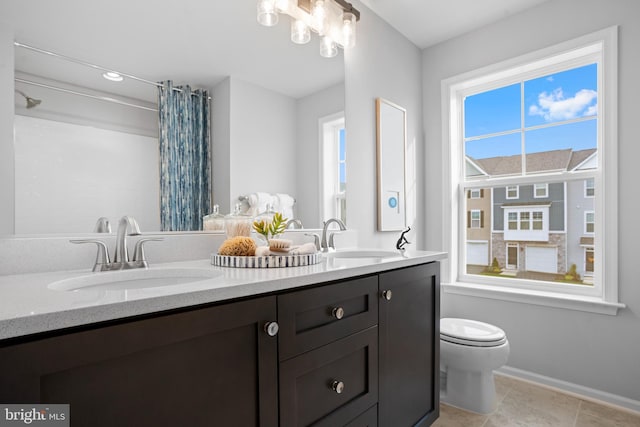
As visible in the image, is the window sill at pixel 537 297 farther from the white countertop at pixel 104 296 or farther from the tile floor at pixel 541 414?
the white countertop at pixel 104 296

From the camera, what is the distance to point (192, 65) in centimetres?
139

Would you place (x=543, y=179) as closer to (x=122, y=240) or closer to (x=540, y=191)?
(x=540, y=191)

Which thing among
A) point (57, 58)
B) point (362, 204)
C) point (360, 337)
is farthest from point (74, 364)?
point (362, 204)

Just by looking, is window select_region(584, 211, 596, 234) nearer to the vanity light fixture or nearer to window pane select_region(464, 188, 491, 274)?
window pane select_region(464, 188, 491, 274)

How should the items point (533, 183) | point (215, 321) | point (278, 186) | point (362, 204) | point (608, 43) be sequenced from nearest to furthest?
point (215, 321), point (278, 186), point (608, 43), point (362, 204), point (533, 183)

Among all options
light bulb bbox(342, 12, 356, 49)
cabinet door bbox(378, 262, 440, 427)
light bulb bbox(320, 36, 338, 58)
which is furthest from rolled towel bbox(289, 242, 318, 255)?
light bulb bbox(342, 12, 356, 49)

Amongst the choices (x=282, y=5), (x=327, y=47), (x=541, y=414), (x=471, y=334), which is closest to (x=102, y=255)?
(x=282, y=5)

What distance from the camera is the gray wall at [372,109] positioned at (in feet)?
7.06

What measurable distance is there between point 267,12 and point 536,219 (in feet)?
7.21

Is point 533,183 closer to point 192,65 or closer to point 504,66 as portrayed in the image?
point 504,66

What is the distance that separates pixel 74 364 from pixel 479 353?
1844mm

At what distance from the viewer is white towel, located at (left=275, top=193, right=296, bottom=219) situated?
172 cm

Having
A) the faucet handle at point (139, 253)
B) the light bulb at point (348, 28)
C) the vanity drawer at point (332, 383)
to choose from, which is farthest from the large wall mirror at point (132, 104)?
the vanity drawer at point (332, 383)

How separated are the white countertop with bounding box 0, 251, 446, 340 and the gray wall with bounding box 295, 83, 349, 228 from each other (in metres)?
0.82
